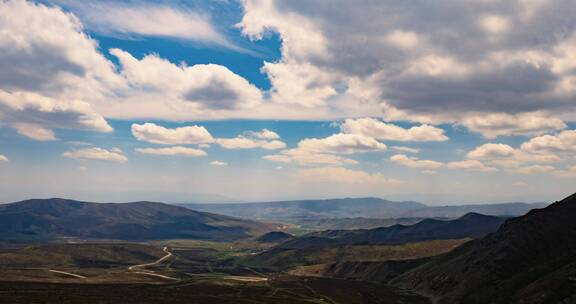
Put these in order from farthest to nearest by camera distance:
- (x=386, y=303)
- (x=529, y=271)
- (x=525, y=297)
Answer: (x=386, y=303), (x=529, y=271), (x=525, y=297)

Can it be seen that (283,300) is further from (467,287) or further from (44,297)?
(44,297)

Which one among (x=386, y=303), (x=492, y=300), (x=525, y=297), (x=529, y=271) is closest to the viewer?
(x=525, y=297)

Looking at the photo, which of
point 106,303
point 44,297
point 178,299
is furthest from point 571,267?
point 44,297

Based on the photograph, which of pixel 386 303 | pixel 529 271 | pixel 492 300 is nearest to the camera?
pixel 492 300

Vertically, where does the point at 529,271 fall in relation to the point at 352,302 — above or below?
above

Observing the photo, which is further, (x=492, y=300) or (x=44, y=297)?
(x=44, y=297)

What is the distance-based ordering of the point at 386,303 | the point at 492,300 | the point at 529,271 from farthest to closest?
the point at 386,303, the point at 529,271, the point at 492,300

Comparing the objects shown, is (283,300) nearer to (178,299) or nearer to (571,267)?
(178,299)

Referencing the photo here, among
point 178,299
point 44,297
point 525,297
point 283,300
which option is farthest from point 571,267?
point 44,297

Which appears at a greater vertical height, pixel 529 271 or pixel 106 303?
pixel 529 271
